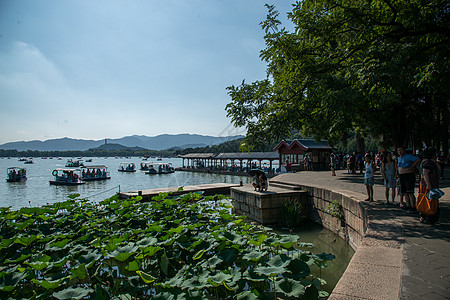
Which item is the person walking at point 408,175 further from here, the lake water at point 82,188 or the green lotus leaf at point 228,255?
the lake water at point 82,188

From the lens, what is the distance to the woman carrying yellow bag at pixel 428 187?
17.2 ft

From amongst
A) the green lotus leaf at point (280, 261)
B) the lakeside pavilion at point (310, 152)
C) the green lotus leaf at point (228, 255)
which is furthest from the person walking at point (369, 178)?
the lakeside pavilion at point (310, 152)

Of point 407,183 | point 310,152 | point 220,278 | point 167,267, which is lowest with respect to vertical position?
point 167,267

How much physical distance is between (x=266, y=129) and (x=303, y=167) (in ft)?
60.1

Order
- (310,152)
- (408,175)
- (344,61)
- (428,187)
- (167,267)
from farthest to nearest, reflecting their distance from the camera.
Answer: (310,152) < (344,61) < (408,175) < (428,187) < (167,267)

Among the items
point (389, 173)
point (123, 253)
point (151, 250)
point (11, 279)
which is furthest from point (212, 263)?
point (389, 173)

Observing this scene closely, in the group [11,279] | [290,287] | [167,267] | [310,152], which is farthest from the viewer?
[310,152]

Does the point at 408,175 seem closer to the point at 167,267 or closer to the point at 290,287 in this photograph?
the point at 290,287

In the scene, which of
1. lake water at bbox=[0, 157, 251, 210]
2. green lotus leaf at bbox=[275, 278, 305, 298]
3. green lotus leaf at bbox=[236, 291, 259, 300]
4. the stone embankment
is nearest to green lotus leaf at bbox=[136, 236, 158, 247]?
green lotus leaf at bbox=[236, 291, 259, 300]

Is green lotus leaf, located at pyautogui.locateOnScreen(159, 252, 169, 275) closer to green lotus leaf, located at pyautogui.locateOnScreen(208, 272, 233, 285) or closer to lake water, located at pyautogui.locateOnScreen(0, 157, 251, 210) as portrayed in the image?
green lotus leaf, located at pyautogui.locateOnScreen(208, 272, 233, 285)

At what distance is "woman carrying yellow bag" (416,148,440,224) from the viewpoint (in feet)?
17.2

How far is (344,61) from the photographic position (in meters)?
9.31

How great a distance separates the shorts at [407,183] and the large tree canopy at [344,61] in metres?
1.96

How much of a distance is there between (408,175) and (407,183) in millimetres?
188
